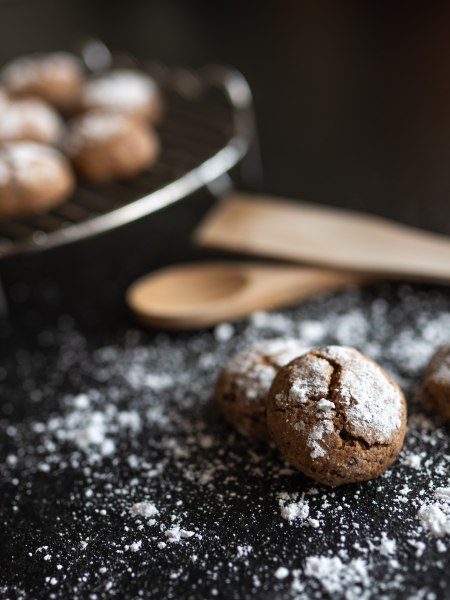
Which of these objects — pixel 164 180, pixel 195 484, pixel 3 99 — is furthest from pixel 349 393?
pixel 3 99

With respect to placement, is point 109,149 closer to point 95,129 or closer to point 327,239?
→ point 95,129

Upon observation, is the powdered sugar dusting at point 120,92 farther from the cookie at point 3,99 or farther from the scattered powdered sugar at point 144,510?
the scattered powdered sugar at point 144,510

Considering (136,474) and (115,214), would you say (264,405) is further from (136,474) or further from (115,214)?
(115,214)

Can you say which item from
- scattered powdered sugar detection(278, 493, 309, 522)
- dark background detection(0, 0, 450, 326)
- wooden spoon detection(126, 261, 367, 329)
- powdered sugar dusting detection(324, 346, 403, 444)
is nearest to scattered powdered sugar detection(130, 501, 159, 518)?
scattered powdered sugar detection(278, 493, 309, 522)

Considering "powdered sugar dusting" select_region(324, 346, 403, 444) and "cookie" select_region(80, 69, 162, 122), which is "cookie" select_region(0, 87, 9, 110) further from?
"powdered sugar dusting" select_region(324, 346, 403, 444)

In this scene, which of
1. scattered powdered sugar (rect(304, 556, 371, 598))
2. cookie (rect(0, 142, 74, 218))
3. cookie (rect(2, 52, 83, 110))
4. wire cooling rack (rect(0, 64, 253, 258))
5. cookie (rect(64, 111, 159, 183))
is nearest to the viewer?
scattered powdered sugar (rect(304, 556, 371, 598))

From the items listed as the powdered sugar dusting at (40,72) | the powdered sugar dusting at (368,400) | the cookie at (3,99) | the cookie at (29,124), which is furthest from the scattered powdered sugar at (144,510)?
the powdered sugar dusting at (40,72)
